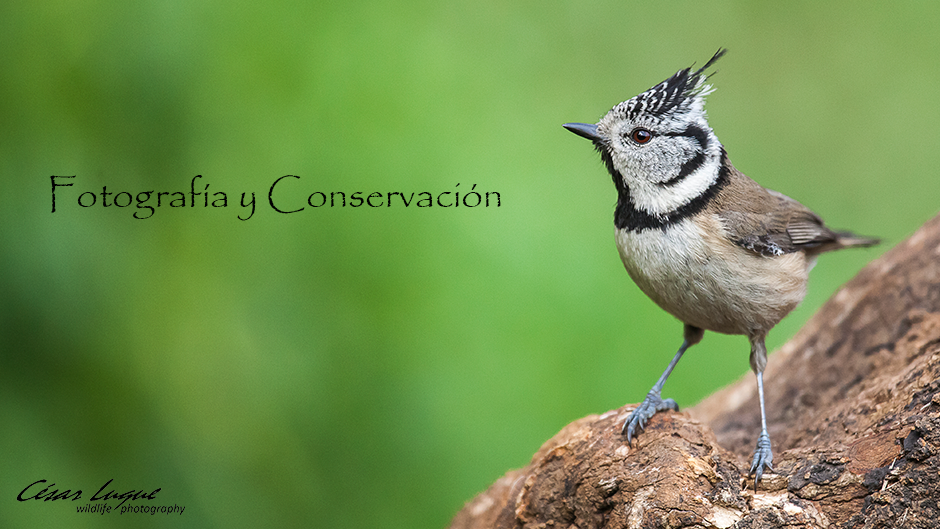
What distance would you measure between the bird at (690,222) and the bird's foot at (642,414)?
1 centimetres

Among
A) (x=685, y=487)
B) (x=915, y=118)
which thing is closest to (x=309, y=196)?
(x=685, y=487)

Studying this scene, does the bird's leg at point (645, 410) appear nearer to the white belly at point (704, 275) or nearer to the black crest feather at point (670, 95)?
the white belly at point (704, 275)

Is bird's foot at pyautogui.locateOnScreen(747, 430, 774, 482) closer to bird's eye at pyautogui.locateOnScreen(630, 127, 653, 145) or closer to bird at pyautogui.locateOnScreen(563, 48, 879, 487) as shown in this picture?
bird at pyautogui.locateOnScreen(563, 48, 879, 487)

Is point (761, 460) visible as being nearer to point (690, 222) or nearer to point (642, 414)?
point (642, 414)

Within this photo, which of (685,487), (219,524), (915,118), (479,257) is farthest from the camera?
(915,118)

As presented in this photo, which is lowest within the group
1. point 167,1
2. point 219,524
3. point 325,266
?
point 219,524

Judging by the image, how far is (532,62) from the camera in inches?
259

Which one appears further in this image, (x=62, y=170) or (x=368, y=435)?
(x=368, y=435)

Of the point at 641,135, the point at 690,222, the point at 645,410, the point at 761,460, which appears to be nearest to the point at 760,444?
the point at 761,460

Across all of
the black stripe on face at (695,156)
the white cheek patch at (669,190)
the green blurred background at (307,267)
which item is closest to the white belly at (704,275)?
the white cheek patch at (669,190)

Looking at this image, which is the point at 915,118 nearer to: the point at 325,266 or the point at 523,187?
the point at 523,187

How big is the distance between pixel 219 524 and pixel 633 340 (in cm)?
330

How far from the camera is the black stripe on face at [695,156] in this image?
385 cm

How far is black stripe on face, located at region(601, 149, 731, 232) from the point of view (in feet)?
12.3
